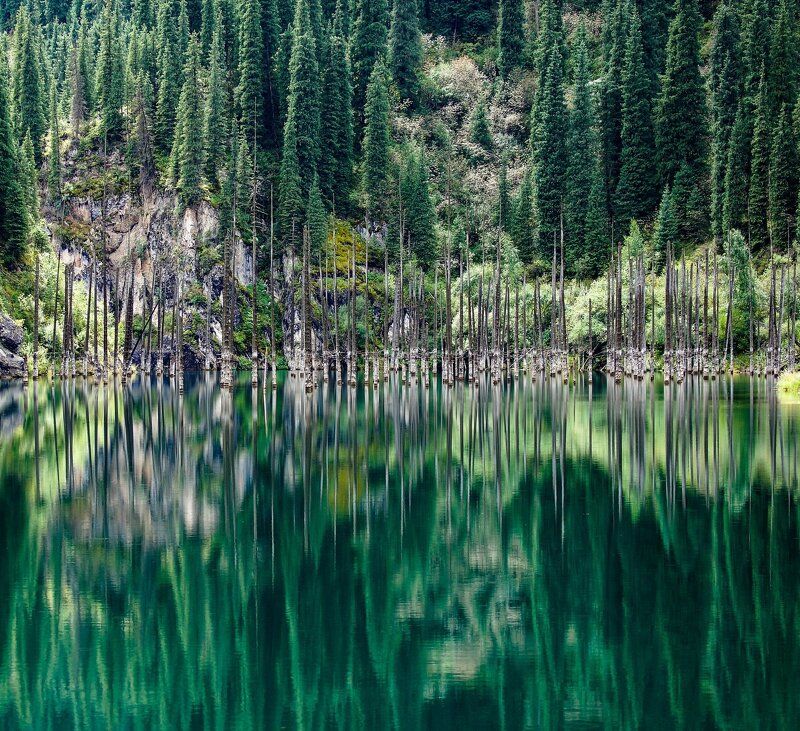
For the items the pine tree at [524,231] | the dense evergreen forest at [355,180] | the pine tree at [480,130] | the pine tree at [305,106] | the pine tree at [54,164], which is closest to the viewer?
the dense evergreen forest at [355,180]

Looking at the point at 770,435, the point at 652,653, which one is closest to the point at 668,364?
the point at 770,435

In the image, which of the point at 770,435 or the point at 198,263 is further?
the point at 198,263

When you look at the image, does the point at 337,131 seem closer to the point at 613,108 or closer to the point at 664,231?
the point at 613,108

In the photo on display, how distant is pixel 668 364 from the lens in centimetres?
7944

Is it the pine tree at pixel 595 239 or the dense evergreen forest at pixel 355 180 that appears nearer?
the dense evergreen forest at pixel 355 180

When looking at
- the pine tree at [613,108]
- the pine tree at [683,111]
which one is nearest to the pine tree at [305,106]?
the pine tree at [613,108]

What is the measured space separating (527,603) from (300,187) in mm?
101738

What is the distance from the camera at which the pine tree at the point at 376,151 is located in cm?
12569

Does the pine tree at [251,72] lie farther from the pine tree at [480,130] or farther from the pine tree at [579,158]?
the pine tree at [579,158]

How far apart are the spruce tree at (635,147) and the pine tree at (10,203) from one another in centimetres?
5809

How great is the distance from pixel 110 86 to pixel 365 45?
3022cm

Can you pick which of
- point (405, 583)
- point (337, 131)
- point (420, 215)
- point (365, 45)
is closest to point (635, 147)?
point (420, 215)

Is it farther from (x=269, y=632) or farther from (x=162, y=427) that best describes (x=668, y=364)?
(x=269, y=632)

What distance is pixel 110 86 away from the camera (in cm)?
13000
